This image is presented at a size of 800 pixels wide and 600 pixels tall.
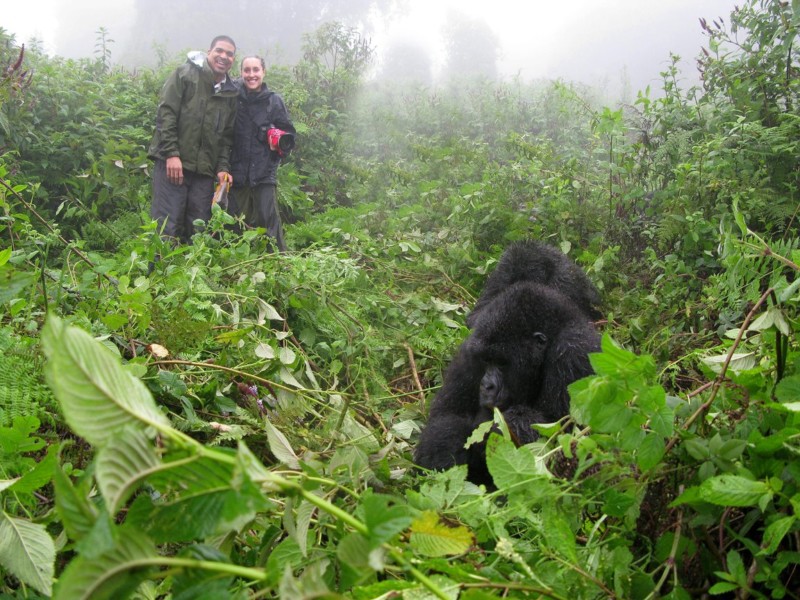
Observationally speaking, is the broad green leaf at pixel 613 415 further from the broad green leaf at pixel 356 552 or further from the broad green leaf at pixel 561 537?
the broad green leaf at pixel 356 552

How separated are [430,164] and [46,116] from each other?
415 centimetres

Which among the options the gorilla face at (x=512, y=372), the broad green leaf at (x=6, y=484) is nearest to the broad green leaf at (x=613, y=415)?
the broad green leaf at (x=6, y=484)

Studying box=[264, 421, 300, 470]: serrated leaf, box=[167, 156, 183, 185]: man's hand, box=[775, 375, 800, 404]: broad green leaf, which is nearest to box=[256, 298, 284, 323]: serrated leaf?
box=[264, 421, 300, 470]: serrated leaf

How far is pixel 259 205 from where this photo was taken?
6551mm

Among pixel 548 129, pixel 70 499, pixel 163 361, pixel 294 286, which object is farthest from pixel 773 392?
pixel 548 129

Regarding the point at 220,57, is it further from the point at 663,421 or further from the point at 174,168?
the point at 663,421

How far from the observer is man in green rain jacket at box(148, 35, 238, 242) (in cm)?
609

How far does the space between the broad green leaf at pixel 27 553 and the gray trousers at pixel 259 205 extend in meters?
5.52

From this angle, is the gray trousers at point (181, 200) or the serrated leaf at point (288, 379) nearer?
the serrated leaf at point (288, 379)

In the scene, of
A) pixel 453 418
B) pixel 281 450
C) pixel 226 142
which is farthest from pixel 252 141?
pixel 281 450

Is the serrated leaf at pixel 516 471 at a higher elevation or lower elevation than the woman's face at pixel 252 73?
lower

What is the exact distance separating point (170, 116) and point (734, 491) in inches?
236

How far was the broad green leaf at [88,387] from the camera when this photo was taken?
0.62m

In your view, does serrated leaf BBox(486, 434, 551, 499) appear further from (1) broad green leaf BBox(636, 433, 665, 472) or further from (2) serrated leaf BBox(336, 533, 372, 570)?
(2) serrated leaf BBox(336, 533, 372, 570)
